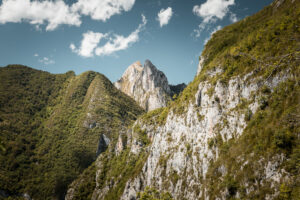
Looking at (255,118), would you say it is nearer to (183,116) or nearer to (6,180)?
(183,116)

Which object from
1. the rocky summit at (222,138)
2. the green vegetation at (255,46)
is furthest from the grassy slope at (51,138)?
the green vegetation at (255,46)

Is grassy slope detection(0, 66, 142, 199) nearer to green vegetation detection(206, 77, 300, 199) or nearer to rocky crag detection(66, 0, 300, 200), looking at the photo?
rocky crag detection(66, 0, 300, 200)

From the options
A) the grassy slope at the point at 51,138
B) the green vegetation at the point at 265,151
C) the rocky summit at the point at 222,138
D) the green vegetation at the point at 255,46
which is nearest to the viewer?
the green vegetation at the point at 265,151

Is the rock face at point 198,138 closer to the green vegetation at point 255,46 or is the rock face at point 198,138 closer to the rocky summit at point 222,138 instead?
the rocky summit at point 222,138

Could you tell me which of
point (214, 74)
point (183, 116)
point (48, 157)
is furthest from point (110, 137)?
point (214, 74)

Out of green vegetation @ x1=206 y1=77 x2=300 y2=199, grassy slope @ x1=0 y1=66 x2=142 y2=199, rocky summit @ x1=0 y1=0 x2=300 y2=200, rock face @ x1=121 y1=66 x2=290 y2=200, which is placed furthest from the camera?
grassy slope @ x1=0 y1=66 x2=142 y2=199

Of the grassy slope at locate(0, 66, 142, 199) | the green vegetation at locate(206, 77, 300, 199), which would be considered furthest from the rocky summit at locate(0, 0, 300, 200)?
the grassy slope at locate(0, 66, 142, 199)

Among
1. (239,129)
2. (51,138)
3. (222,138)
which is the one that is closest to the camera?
(239,129)

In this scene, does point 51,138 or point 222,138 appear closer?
point 222,138

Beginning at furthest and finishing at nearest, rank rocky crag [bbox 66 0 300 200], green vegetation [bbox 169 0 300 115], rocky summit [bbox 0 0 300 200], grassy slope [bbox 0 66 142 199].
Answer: grassy slope [bbox 0 66 142 199], green vegetation [bbox 169 0 300 115], rocky summit [bbox 0 0 300 200], rocky crag [bbox 66 0 300 200]

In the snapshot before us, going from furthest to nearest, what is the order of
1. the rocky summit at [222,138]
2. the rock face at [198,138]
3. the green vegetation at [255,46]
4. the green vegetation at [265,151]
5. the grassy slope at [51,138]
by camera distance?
the grassy slope at [51,138] < the rock face at [198,138] < the green vegetation at [255,46] < the rocky summit at [222,138] < the green vegetation at [265,151]

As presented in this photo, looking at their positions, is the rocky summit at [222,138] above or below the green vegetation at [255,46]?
below

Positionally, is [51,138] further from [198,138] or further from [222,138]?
[222,138]

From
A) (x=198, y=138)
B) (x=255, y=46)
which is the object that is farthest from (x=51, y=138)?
(x=255, y=46)
